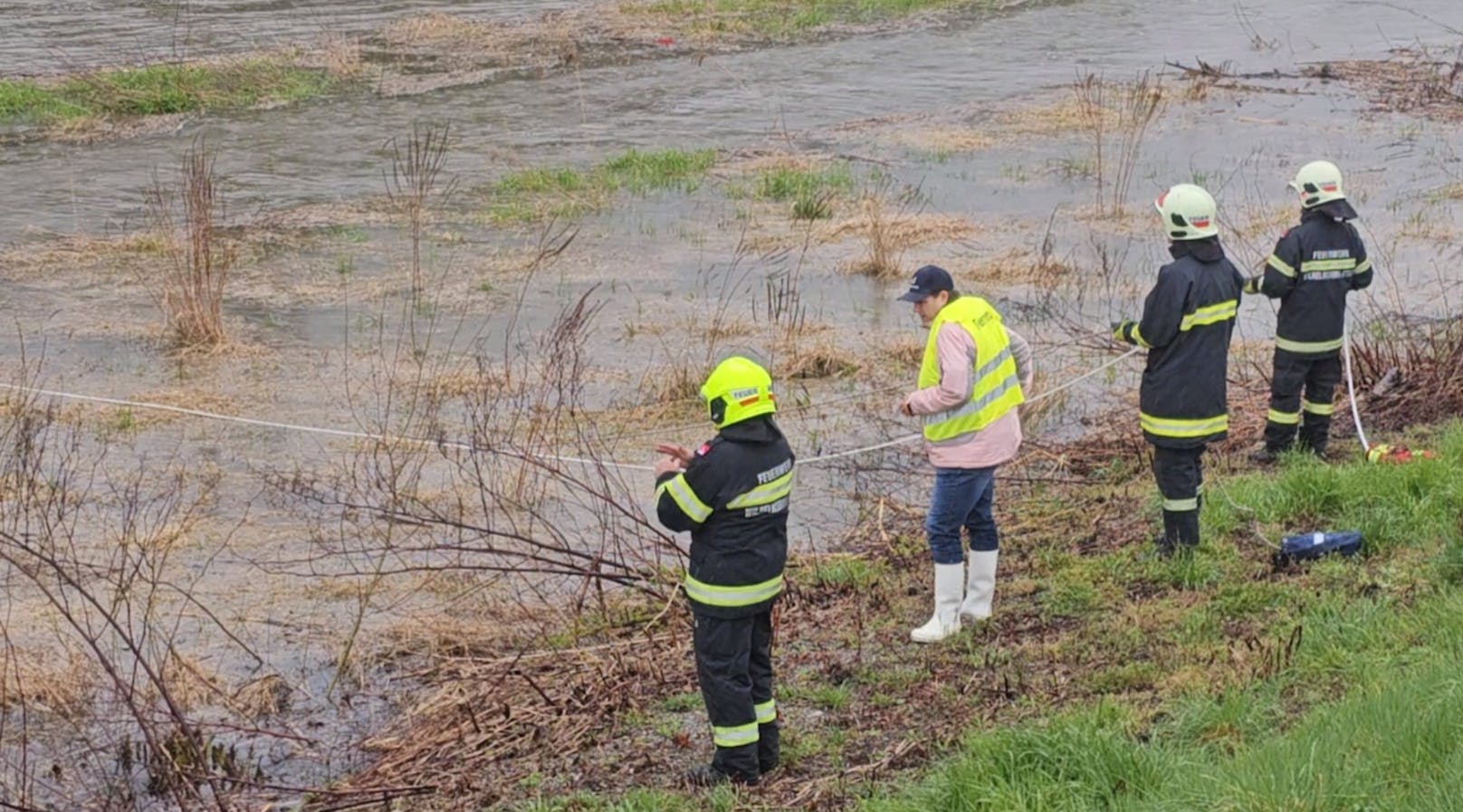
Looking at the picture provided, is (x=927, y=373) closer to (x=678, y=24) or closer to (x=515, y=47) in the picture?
(x=515, y=47)

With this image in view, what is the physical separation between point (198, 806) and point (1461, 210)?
14.2 m

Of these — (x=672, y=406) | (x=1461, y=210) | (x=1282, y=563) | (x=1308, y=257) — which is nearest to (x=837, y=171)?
(x=1461, y=210)

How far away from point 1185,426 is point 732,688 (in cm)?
283

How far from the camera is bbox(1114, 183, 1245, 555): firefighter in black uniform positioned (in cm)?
798

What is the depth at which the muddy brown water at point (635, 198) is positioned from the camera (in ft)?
37.5

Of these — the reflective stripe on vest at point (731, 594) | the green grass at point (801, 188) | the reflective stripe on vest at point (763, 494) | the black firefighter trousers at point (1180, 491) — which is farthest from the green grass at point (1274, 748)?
the green grass at point (801, 188)

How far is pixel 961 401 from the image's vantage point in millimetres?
7336

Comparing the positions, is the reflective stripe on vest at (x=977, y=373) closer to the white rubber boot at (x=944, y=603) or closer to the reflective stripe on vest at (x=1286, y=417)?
the white rubber boot at (x=944, y=603)

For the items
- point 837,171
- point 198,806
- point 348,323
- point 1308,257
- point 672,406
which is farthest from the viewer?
point 837,171

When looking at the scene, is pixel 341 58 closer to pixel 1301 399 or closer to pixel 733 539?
pixel 1301 399

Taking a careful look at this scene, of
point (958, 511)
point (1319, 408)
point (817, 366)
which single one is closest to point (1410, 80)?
point (817, 366)

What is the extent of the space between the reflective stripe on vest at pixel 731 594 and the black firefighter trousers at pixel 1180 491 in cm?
256

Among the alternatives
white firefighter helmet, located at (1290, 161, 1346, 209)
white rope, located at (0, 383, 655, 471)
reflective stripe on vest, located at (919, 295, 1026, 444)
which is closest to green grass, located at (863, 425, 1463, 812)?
reflective stripe on vest, located at (919, 295, 1026, 444)

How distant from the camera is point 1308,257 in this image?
9.40 m
